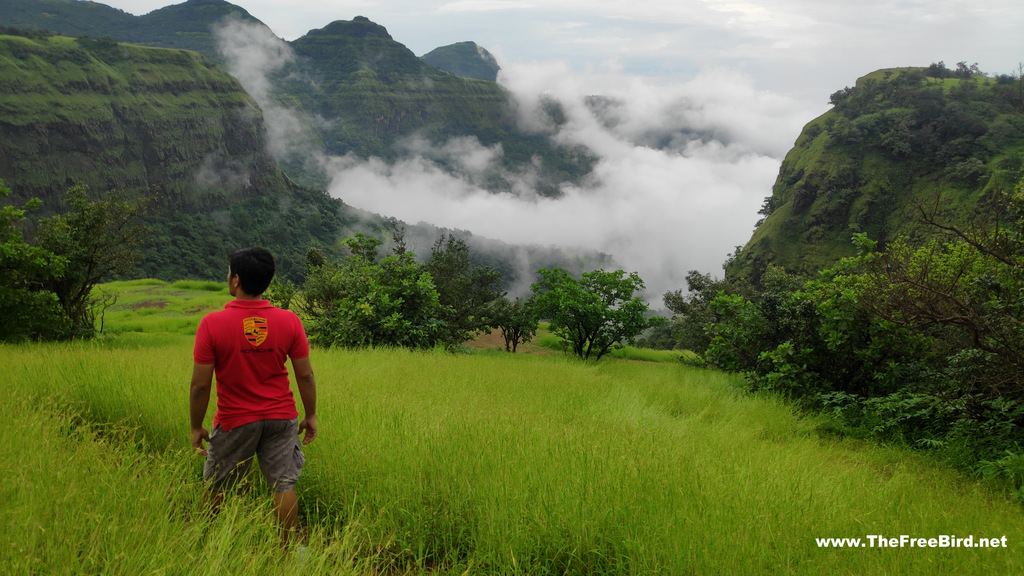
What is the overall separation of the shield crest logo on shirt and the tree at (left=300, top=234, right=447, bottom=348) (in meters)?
10.3

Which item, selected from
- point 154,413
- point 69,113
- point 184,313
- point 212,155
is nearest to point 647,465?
point 154,413

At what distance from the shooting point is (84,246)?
49.6 feet

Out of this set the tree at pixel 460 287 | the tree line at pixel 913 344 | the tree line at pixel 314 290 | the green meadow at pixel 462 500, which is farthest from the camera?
the tree at pixel 460 287

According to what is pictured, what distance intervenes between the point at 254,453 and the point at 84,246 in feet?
52.8

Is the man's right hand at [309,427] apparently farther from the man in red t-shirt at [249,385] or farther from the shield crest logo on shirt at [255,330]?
the shield crest logo on shirt at [255,330]

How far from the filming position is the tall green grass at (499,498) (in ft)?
9.05

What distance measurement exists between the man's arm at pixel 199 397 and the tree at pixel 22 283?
13126 mm

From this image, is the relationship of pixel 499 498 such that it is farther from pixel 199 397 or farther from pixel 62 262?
pixel 62 262

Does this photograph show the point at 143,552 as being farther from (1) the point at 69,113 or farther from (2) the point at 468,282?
(1) the point at 69,113

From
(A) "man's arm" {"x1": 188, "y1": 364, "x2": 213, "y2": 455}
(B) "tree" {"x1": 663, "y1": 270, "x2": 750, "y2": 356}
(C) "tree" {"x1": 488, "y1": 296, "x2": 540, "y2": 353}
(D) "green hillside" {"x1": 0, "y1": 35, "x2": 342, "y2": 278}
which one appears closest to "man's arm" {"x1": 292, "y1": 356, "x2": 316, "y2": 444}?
(A) "man's arm" {"x1": 188, "y1": 364, "x2": 213, "y2": 455}

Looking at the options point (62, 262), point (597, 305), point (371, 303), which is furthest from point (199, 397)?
point (597, 305)

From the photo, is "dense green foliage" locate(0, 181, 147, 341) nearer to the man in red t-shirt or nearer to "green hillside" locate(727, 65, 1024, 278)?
the man in red t-shirt

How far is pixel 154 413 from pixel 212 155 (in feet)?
560

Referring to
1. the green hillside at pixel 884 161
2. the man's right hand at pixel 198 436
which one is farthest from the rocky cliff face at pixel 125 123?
the man's right hand at pixel 198 436
